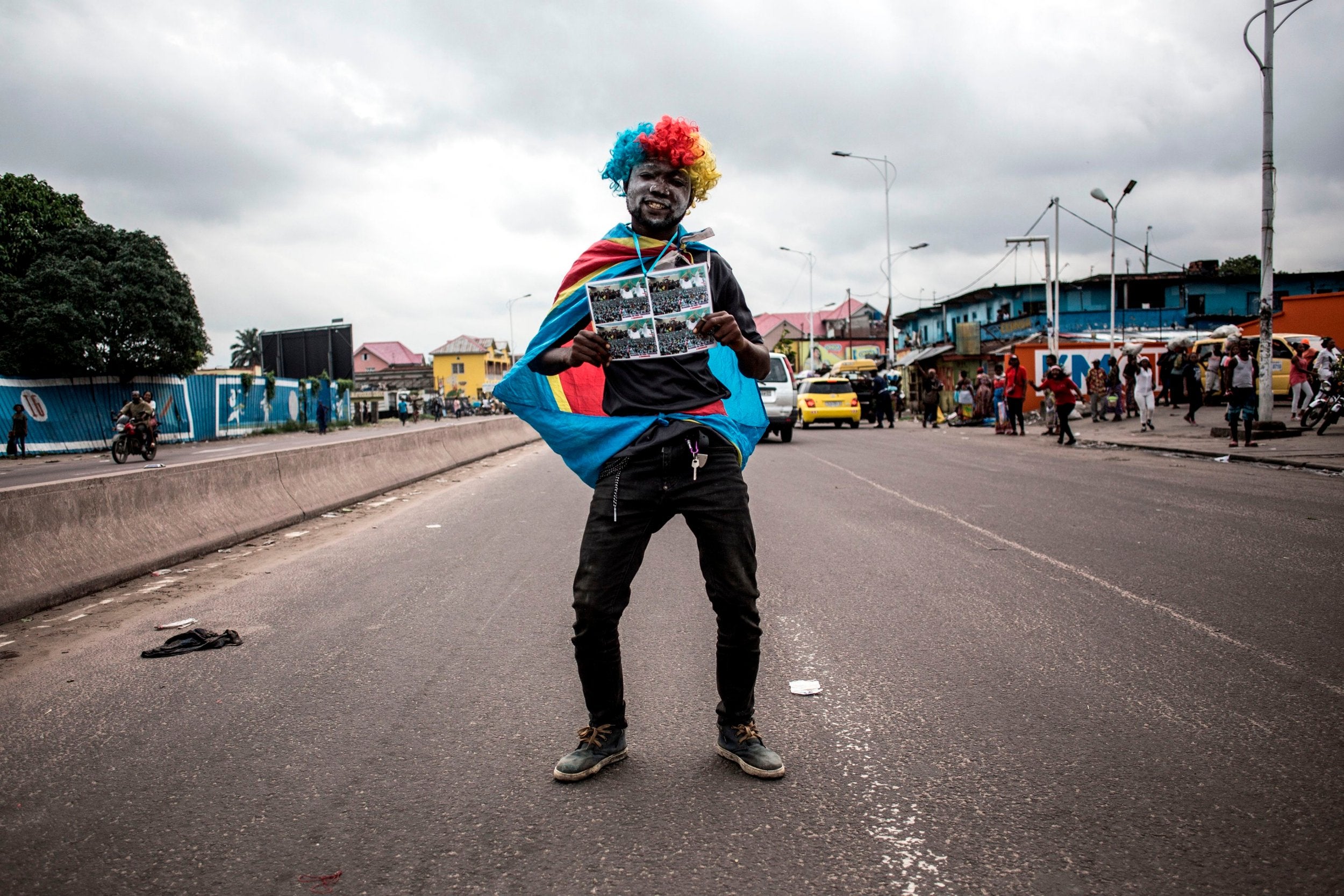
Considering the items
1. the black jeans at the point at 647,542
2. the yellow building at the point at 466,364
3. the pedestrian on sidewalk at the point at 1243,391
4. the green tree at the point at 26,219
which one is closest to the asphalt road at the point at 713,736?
the black jeans at the point at 647,542

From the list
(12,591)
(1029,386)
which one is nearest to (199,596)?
(12,591)

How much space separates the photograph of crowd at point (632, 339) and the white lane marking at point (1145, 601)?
9.95 ft

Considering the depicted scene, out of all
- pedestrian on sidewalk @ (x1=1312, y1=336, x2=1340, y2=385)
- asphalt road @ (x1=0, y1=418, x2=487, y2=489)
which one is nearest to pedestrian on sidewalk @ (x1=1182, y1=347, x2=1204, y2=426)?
pedestrian on sidewalk @ (x1=1312, y1=336, x2=1340, y2=385)

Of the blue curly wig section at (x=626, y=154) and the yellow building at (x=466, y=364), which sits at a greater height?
the yellow building at (x=466, y=364)

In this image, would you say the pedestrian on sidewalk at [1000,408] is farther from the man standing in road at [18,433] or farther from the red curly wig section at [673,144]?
the man standing in road at [18,433]

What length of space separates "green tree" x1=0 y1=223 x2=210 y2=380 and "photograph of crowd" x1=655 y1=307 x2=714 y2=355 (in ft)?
115

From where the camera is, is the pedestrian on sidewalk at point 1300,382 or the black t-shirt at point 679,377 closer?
the black t-shirt at point 679,377

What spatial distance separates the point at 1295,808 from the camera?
2604 millimetres

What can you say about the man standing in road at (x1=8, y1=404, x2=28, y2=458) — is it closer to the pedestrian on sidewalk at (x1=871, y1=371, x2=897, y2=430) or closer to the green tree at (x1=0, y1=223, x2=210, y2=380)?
the green tree at (x1=0, y1=223, x2=210, y2=380)

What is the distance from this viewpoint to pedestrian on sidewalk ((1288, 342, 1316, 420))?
2030 cm

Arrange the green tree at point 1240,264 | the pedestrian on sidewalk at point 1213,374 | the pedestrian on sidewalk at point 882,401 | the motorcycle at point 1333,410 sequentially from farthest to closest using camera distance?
the green tree at point 1240,264
the pedestrian on sidewalk at point 882,401
the pedestrian on sidewalk at point 1213,374
the motorcycle at point 1333,410

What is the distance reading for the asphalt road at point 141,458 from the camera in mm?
18656

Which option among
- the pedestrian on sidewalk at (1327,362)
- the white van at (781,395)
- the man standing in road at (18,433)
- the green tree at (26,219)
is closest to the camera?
the pedestrian on sidewalk at (1327,362)

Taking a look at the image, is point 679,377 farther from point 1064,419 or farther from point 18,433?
point 18,433
